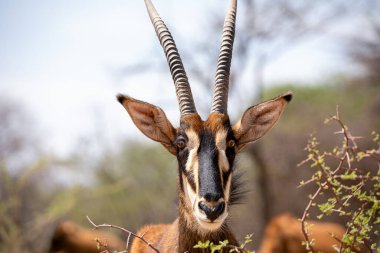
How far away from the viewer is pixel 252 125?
6.23m

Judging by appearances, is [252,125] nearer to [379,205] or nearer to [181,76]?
[181,76]

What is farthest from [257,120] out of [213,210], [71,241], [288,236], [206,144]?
[71,241]

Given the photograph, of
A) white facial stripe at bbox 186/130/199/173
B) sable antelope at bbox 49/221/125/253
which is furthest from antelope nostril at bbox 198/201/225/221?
sable antelope at bbox 49/221/125/253

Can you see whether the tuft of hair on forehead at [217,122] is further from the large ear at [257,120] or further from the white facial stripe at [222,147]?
the large ear at [257,120]

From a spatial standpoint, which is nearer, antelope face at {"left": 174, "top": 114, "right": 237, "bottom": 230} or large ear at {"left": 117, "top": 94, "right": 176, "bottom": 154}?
antelope face at {"left": 174, "top": 114, "right": 237, "bottom": 230}

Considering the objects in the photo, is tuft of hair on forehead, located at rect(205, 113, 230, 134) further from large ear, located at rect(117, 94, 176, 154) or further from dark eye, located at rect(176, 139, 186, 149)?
large ear, located at rect(117, 94, 176, 154)

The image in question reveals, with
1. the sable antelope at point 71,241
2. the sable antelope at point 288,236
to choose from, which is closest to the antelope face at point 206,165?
the sable antelope at point 288,236

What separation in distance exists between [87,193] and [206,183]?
1306 centimetres

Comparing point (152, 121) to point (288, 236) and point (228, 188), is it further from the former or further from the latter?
point (288, 236)

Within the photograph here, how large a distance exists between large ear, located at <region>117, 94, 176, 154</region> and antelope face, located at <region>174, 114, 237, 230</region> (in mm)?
153

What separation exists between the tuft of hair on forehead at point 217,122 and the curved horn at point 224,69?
236mm

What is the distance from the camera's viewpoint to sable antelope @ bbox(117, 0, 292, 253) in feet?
17.0

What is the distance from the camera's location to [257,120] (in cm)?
627

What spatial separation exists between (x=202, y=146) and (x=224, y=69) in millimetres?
1213
